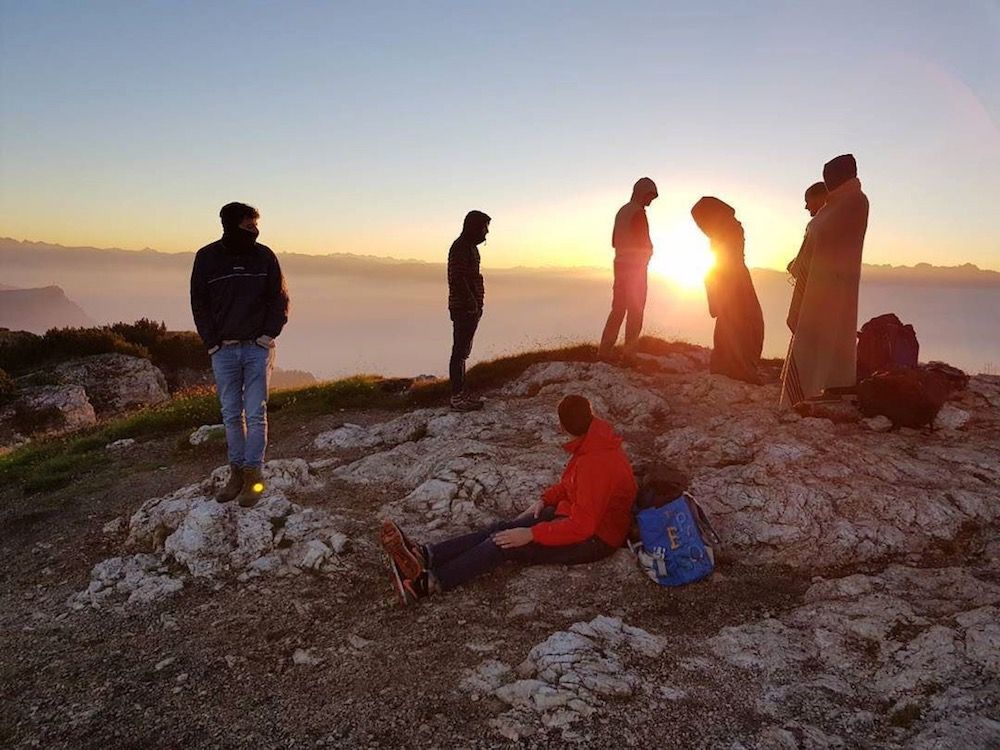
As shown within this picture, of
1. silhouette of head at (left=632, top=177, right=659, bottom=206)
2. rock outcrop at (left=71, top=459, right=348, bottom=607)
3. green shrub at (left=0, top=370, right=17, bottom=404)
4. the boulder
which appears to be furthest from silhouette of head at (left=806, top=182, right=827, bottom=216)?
green shrub at (left=0, top=370, right=17, bottom=404)

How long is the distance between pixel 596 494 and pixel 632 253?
749cm

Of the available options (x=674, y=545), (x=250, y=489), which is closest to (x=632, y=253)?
(x=674, y=545)

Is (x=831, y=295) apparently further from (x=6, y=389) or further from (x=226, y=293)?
(x=6, y=389)

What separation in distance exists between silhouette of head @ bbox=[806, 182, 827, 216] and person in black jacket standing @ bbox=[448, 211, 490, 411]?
5759mm

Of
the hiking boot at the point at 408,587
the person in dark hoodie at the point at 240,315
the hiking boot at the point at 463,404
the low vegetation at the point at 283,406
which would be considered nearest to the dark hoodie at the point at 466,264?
the hiking boot at the point at 463,404

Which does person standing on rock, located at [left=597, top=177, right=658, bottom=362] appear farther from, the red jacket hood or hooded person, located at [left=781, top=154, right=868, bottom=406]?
the red jacket hood

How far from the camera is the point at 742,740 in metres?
4.61

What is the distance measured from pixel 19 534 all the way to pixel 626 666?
9.10 meters

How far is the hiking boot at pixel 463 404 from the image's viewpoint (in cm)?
1269

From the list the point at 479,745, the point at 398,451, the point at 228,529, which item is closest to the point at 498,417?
the point at 398,451

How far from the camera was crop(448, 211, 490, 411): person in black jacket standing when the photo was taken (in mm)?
11578

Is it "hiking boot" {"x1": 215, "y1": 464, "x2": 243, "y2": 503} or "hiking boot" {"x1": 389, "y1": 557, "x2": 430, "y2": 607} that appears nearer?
"hiking boot" {"x1": 389, "y1": 557, "x2": 430, "y2": 607}

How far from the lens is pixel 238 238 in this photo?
26.8ft

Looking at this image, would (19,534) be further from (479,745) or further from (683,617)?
(683,617)
